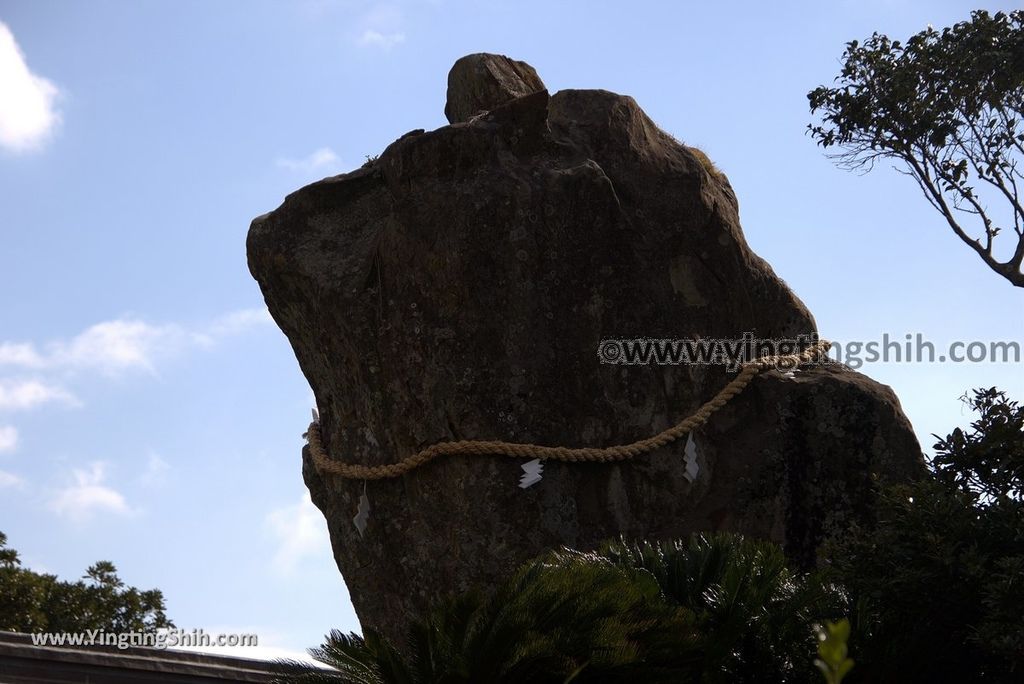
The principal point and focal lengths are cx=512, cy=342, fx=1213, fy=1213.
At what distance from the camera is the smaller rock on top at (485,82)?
8156mm

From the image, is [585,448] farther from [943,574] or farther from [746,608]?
[943,574]

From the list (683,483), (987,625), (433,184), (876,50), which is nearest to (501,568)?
(683,483)

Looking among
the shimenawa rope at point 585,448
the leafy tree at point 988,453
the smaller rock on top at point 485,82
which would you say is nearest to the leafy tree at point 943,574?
the leafy tree at point 988,453

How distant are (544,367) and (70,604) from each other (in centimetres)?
1032

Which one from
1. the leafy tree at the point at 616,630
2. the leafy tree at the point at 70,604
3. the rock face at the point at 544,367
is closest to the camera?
the leafy tree at the point at 616,630

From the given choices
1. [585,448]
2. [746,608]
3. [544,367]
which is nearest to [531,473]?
[585,448]

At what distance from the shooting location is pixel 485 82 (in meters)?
8.17

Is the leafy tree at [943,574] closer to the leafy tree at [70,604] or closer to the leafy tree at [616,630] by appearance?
the leafy tree at [616,630]

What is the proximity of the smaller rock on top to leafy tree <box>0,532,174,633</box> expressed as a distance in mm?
9224

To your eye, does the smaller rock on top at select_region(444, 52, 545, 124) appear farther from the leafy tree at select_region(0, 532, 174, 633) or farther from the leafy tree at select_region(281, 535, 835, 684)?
the leafy tree at select_region(0, 532, 174, 633)

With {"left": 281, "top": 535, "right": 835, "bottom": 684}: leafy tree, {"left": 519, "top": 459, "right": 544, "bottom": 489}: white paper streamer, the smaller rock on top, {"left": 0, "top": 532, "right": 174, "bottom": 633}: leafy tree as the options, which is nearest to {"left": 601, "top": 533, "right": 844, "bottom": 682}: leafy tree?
{"left": 281, "top": 535, "right": 835, "bottom": 684}: leafy tree

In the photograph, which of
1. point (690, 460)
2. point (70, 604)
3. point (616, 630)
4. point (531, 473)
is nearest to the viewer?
point (616, 630)

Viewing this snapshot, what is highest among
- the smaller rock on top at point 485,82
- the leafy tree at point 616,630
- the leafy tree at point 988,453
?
the smaller rock on top at point 485,82

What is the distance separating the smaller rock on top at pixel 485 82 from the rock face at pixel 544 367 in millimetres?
680
